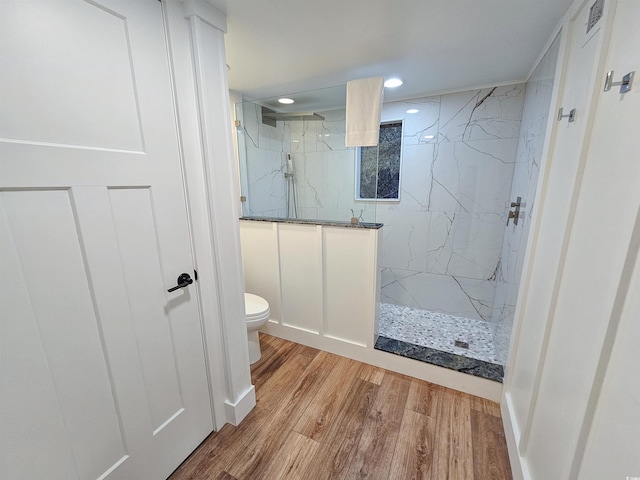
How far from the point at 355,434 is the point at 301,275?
1.15 metres

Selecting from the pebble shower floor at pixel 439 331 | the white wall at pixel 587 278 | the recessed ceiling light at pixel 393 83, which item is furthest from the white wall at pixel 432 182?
the white wall at pixel 587 278

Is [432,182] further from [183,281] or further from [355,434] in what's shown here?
[183,281]

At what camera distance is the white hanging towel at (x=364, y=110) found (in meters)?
1.88

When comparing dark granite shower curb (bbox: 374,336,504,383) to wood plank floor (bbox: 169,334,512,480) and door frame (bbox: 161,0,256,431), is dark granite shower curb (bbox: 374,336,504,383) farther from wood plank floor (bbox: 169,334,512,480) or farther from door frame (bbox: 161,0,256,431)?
door frame (bbox: 161,0,256,431)

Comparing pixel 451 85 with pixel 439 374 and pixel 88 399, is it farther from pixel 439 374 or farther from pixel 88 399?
pixel 88 399

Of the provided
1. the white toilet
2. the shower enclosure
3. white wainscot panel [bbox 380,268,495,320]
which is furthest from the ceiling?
white wainscot panel [bbox 380,268,495,320]

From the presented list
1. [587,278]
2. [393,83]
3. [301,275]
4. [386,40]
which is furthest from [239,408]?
[393,83]

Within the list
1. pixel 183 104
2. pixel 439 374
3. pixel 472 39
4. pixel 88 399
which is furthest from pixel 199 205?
pixel 439 374

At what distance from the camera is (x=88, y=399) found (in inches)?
36.7

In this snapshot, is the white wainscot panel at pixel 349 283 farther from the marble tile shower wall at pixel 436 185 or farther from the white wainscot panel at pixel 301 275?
the marble tile shower wall at pixel 436 185

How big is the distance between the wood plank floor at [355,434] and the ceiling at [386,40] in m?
2.19

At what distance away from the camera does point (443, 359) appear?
73.2 inches

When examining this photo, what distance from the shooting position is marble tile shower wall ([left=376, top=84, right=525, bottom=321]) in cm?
228

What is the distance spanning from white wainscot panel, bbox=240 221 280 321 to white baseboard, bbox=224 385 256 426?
85 centimetres
